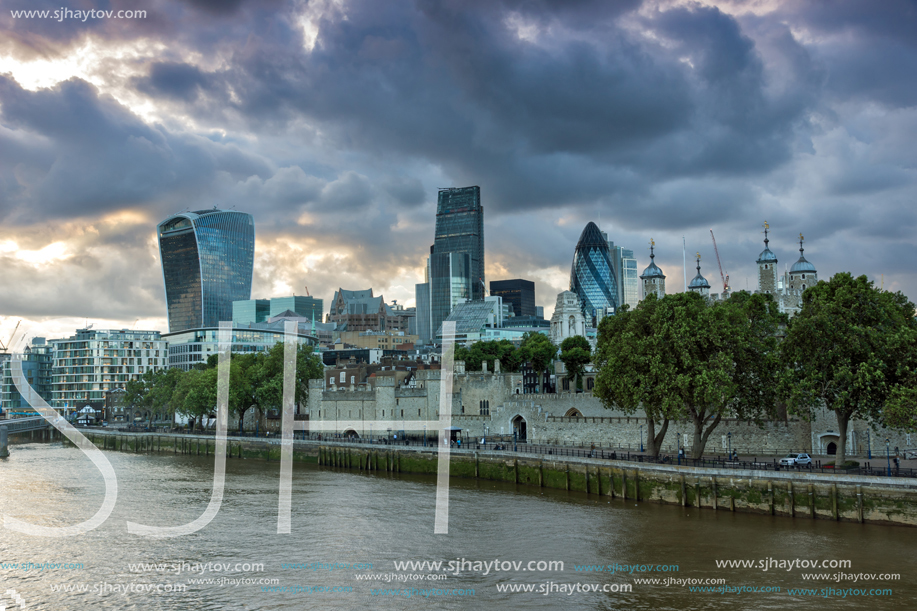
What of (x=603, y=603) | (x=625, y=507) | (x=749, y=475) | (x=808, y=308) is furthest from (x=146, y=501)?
(x=808, y=308)

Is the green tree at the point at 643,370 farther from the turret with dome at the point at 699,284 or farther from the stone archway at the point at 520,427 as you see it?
the turret with dome at the point at 699,284

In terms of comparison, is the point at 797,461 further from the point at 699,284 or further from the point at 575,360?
the point at 699,284

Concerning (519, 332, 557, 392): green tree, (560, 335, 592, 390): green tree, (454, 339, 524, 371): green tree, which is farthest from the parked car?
(454, 339, 524, 371): green tree

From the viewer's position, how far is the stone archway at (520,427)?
254 feet

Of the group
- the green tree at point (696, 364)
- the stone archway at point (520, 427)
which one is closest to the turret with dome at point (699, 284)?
the stone archway at point (520, 427)

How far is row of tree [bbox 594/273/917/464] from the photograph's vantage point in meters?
42.3

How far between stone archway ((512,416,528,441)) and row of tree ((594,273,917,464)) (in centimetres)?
2189

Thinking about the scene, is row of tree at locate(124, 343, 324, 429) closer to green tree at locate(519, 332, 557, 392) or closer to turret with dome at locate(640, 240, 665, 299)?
green tree at locate(519, 332, 557, 392)

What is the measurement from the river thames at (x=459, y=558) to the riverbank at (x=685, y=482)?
1010 mm

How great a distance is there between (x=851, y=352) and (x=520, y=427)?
1560 inches

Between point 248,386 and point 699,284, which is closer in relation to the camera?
point 248,386

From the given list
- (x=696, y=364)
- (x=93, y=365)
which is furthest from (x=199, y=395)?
(x=93, y=365)

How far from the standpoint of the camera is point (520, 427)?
77875 mm

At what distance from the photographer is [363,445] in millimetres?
73375
